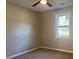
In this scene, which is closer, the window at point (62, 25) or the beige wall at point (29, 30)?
the beige wall at point (29, 30)

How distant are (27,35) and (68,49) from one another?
2427mm

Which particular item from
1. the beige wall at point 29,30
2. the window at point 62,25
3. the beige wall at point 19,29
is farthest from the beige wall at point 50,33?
the beige wall at point 19,29

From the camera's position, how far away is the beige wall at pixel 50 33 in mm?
4777

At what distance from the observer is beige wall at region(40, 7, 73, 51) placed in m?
4.78

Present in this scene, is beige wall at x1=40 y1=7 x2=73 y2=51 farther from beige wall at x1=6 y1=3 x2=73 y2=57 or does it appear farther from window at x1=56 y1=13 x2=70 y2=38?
window at x1=56 y1=13 x2=70 y2=38

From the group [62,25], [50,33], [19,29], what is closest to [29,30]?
[19,29]

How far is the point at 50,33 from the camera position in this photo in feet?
17.8

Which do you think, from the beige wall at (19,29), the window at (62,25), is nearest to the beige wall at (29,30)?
the beige wall at (19,29)

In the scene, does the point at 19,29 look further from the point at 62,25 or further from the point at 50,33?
the point at 62,25

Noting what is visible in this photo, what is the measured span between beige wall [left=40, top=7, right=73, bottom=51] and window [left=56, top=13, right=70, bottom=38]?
0.75 feet

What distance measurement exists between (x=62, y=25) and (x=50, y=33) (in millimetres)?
925

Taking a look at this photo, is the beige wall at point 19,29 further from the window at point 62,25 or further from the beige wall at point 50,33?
the window at point 62,25

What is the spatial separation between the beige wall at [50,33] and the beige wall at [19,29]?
1.95 feet
